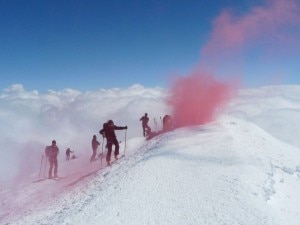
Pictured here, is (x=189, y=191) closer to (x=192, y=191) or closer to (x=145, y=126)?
(x=192, y=191)

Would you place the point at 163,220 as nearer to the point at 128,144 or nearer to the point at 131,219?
the point at 131,219

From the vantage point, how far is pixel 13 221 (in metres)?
16.1

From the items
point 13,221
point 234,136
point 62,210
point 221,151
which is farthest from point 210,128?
point 13,221

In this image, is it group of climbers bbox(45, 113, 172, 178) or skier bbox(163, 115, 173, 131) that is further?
skier bbox(163, 115, 173, 131)

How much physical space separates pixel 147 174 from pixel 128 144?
14393 millimetres

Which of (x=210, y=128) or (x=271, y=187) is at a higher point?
(x=210, y=128)

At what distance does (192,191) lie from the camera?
42.7 feet

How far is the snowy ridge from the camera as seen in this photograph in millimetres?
11320

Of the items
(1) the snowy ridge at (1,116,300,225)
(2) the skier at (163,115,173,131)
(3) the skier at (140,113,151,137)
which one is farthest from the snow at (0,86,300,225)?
(3) the skier at (140,113,151,137)

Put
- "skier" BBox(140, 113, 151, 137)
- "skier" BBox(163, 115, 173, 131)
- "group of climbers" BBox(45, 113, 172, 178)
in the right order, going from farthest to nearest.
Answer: "skier" BBox(140, 113, 151, 137), "skier" BBox(163, 115, 173, 131), "group of climbers" BBox(45, 113, 172, 178)

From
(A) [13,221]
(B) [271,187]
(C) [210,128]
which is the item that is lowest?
(A) [13,221]

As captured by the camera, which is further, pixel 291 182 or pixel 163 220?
pixel 291 182

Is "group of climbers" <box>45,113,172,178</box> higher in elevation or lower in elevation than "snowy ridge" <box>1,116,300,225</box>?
higher

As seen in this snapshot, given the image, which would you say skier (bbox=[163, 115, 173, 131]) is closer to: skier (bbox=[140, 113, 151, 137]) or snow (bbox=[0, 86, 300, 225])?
skier (bbox=[140, 113, 151, 137])
